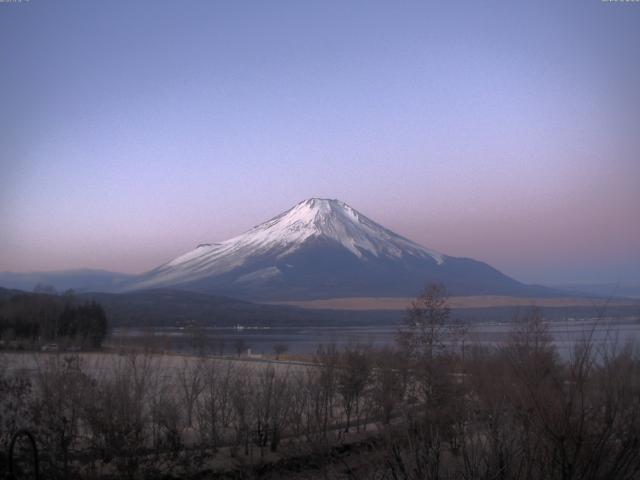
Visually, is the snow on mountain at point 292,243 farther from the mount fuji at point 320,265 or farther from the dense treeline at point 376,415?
the dense treeline at point 376,415

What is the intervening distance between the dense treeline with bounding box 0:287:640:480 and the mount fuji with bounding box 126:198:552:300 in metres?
98.1

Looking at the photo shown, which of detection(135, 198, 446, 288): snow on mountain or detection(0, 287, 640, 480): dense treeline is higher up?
detection(135, 198, 446, 288): snow on mountain

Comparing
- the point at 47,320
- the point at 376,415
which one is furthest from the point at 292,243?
the point at 376,415

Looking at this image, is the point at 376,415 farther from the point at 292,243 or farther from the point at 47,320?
the point at 292,243

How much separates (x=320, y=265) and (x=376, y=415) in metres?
130

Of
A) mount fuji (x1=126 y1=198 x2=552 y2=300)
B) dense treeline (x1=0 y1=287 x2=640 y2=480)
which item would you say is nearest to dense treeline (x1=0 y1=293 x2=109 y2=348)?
dense treeline (x1=0 y1=287 x2=640 y2=480)

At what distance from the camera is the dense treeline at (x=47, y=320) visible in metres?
30.9

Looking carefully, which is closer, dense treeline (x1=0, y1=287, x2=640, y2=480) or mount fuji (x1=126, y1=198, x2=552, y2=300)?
dense treeline (x1=0, y1=287, x2=640, y2=480)

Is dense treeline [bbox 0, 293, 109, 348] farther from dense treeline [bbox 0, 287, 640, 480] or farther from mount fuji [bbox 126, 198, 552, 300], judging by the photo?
mount fuji [bbox 126, 198, 552, 300]

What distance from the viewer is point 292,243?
161 metres

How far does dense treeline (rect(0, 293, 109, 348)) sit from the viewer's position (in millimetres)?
30859

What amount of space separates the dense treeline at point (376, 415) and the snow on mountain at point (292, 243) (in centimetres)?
12039

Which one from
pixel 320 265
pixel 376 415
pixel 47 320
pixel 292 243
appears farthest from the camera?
pixel 292 243

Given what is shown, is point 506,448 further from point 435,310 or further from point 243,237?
point 243,237
